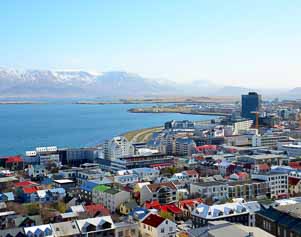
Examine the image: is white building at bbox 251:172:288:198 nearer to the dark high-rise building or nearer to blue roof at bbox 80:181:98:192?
blue roof at bbox 80:181:98:192

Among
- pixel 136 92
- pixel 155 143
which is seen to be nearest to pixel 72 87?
pixel 136 92

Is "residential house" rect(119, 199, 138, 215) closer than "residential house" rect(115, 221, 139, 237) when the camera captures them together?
No

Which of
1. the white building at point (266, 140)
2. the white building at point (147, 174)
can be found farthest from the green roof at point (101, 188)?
the white building at point (266, 140)

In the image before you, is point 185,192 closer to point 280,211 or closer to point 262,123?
point 280,211

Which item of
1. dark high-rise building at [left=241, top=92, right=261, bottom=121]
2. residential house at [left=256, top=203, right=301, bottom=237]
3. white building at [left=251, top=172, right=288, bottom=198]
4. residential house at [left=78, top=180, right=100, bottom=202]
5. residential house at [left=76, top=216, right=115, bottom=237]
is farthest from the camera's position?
dark high-rise building at [left=241, top=92, right=261, bottom=121]

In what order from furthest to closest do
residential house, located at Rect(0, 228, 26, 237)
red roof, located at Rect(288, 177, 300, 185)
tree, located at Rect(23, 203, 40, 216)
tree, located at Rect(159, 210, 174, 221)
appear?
1. red roof, located at Rect(288, 177, 300, 185)
2. tree, located at Rect(23, 203, 40, 216)
3. tree, located at Rect(159, 210, 174, 221)
4. residential house, located at Rect(0, 228, 26, 237)

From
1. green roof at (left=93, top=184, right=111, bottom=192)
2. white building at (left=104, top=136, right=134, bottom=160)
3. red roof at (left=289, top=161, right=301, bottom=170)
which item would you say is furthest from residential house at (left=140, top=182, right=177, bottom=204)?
white building at (left=104, top=136, right=134, bottom=160)

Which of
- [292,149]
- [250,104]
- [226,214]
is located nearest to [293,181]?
[226,214]

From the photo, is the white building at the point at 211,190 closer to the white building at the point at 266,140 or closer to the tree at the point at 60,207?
the tree at the point at 60,207
